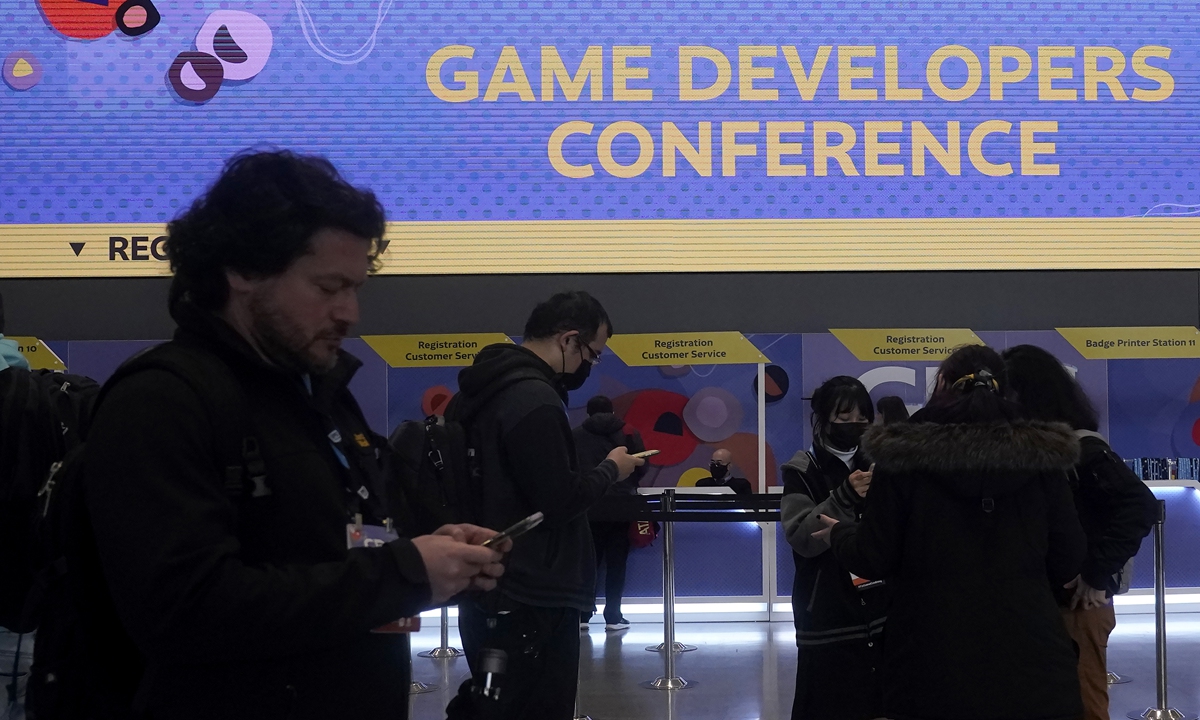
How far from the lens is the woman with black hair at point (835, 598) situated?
3172 millimetres

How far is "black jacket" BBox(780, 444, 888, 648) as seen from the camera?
318 cm

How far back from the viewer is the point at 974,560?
2.66 metres

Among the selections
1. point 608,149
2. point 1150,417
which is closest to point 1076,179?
point 1150,417

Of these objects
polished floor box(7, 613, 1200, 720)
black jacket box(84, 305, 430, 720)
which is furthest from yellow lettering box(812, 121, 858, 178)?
black jacket box(84, 305, 430, 720)

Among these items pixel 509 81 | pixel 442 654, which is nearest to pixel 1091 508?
pixel 442 654

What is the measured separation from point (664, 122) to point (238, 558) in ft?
19.6

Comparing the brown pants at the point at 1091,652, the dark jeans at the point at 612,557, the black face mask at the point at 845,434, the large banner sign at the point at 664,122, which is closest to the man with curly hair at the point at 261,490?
the black face mask at the point at 845,434

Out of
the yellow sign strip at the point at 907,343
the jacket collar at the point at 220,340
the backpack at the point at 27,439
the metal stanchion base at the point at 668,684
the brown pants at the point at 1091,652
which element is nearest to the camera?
the jacket collar at the point at 220,340

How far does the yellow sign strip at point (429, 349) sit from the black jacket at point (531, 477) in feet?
12.4

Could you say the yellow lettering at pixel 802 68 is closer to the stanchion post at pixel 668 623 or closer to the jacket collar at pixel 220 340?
the stanchion post at pixel 668 623

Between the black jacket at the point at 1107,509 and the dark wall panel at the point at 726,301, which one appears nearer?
the black jacket at the point at 1107,509

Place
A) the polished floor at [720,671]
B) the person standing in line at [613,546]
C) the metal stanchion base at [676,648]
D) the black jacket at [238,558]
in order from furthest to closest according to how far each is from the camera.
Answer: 1. the person standing in line at [613,546]
2. the metal stanchion base at [676,648]
3. the polished floor at [720,671]
4. the black jacket at [238,558]

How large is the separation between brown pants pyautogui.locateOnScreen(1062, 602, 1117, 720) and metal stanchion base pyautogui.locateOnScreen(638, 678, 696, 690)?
7.88 ft

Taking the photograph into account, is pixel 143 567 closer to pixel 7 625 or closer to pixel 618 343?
pixel 7 625
